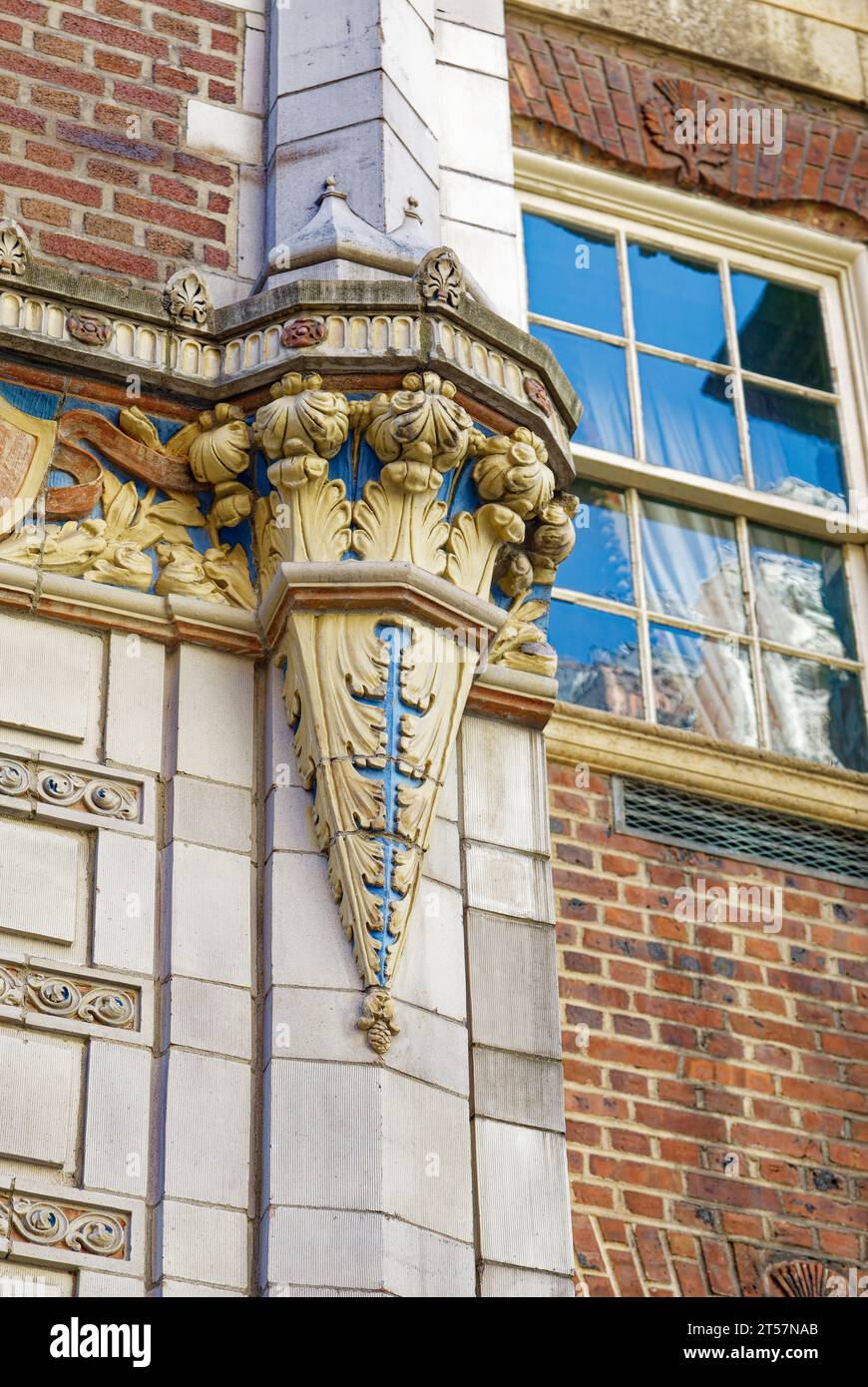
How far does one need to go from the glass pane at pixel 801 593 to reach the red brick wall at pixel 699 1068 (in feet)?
3.63

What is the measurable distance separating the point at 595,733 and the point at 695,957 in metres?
0.79

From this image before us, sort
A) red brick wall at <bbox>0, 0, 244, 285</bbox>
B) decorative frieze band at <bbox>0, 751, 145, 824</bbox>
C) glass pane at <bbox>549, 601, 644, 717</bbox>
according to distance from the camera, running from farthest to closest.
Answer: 1. glass pane at <bbox>549, 601, 644, 717</bbox>
2. red brick wall at <bbox>0, 0, 244, 285</bbox>
3. decorative frieze band at <bbox>0, 751, 145, 824</bbox>

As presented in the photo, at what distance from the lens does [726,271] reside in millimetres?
9953

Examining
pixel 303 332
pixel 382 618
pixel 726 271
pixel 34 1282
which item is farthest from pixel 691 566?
pixel 34 1282

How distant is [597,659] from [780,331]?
72.2 inches

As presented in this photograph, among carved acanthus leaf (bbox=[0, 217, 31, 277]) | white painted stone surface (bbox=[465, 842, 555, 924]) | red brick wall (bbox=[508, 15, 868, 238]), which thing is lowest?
white painted stone surface (bbox=[465, 842, 555, 924])

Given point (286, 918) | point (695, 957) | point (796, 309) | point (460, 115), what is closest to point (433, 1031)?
point (286, 918)

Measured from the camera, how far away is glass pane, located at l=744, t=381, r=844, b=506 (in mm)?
9516

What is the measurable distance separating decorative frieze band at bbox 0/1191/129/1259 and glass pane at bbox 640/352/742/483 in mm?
4279

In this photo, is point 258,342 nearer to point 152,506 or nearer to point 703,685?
point 152,506

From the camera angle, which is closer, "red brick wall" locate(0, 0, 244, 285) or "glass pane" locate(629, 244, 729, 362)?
"red brick wall" locate(0, 0, 244, 285)

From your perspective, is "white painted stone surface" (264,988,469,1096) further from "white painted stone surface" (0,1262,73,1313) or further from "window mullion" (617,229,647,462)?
"window mullion" (617,229,647,462)

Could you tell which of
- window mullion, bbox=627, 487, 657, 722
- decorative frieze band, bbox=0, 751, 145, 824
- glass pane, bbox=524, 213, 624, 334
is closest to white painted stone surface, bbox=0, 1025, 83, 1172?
decorative frieze band, bbox=0, 751, 145, 824

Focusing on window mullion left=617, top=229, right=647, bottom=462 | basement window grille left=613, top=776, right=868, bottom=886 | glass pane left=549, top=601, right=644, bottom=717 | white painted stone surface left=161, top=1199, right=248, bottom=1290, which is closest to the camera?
white painted stone surface left=161, top=1199, right=248, bottom=1290
